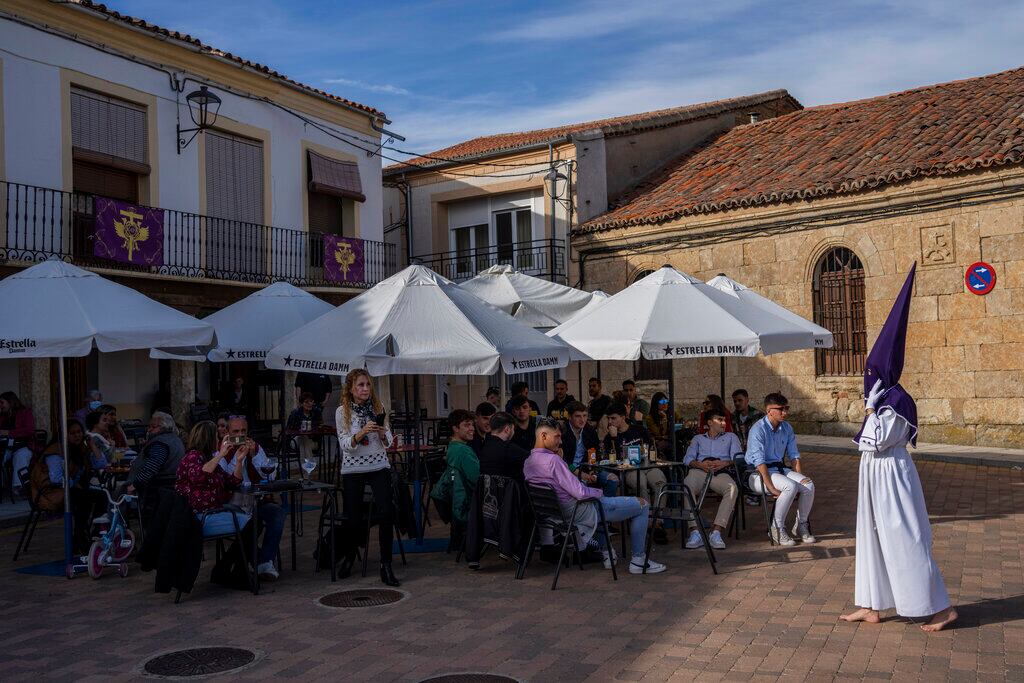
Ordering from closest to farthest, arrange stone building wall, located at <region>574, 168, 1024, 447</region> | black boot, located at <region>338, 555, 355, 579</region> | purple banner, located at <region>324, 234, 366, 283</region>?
black boot, located at <region>338, 555, 355, 579</region> < stone building wall, located at <region>574, 168, 1024, 447</region> < purple banner, located at <region>324, 234, 366, 283</region>

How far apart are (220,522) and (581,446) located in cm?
342

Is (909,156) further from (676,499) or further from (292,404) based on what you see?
(292,404)

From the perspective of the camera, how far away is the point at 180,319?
893 cm

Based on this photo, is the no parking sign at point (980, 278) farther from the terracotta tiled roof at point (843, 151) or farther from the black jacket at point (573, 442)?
the black jacket at point (573, 442)

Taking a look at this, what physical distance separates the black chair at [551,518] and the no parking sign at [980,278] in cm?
1068

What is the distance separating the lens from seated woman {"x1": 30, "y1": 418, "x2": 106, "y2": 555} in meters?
8.39

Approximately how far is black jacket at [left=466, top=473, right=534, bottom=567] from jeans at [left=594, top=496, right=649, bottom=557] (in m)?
0.61

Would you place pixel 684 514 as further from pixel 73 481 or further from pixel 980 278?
pixel 980 278

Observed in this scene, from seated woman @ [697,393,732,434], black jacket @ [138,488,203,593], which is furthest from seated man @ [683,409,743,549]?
black jacket @ [138,488,203,593]

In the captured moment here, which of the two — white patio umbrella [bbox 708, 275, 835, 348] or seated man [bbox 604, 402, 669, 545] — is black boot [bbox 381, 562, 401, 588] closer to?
seated man [bbox 604, 402, 669, 545]

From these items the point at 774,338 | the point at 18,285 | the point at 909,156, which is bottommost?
the point at 774,338

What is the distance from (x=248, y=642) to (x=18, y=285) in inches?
165

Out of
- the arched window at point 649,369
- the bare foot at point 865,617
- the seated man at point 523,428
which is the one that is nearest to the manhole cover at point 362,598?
the seated man at point 523,428

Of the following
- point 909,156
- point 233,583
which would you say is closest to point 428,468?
point 233,583
